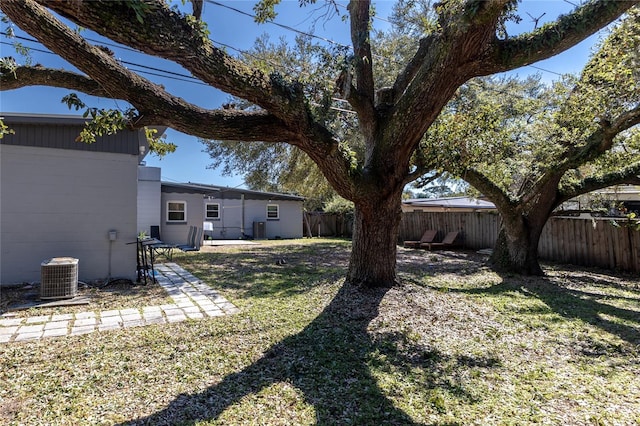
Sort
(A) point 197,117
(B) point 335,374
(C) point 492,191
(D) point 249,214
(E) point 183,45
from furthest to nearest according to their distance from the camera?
(D) point 249,214 < (C) point 492,191 < (A) point 197,117 < (B) point 335,374 < (E) point 183,45

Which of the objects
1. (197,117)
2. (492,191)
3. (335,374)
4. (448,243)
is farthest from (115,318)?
(448,243)

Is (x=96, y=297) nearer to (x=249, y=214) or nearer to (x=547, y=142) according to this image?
(x=547, y=142)

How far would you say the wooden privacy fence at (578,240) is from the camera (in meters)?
8.29

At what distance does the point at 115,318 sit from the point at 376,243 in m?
3.77

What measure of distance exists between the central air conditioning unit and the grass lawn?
1.98 m

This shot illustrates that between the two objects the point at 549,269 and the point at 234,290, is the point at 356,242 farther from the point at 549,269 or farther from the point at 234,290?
the point at 549,269

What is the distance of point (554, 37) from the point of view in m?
3.47

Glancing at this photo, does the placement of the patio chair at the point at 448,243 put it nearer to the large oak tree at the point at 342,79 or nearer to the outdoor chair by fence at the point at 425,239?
the outdoor chair by fence at the point at 425,239

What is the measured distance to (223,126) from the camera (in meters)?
3.79

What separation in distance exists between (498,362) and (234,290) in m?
4.48

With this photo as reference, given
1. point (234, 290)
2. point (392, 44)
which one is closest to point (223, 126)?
point (234, 290)

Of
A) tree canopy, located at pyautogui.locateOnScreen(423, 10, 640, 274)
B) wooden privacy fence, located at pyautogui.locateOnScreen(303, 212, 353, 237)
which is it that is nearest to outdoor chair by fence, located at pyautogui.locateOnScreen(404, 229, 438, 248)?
tree canopy, located at pyautogui.locateOnScreen(423, 10, 640, 274)

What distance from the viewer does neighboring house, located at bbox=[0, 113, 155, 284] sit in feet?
19.9

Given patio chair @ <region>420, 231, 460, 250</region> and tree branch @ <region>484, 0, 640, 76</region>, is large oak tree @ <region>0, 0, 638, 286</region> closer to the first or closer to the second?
tree branch @ <region>484, 0, 640, 76</region>
